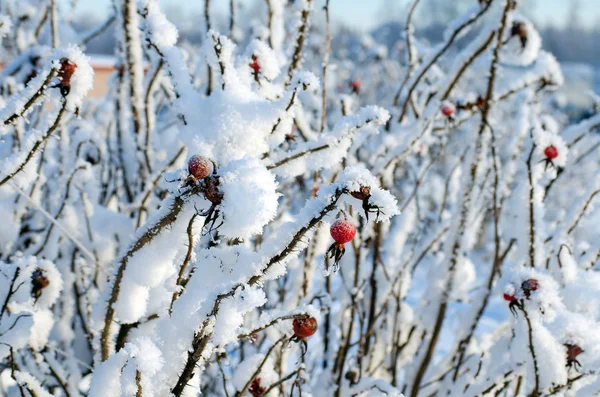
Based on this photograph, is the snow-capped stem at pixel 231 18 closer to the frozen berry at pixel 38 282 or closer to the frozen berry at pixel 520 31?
the frozen berry at pixel 520 31

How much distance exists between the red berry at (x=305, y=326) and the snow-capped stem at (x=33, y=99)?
0.60m

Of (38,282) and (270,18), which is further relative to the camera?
(270,18)

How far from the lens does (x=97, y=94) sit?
13789 mm

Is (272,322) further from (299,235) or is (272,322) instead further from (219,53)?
(219,53)

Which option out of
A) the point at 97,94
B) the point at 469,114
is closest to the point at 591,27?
the point at 97,94

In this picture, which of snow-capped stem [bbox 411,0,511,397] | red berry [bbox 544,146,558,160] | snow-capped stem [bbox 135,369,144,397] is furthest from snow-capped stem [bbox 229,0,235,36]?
snow-capped stem [bbox 135,369,144,397]

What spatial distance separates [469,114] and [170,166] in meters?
1.24

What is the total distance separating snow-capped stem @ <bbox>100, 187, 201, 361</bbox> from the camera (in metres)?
0.76

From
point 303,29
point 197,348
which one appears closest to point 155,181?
point 303,29

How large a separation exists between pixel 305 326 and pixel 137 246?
0.32 meters

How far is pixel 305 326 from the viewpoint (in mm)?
915

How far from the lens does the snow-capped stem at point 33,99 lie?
35.5 inches

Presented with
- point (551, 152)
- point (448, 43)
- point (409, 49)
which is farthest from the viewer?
point (409, 49)

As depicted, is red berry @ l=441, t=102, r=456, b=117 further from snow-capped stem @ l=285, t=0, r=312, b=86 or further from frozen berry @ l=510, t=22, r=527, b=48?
snow-capped stem @ l=285, t=0, r=312, b=86
